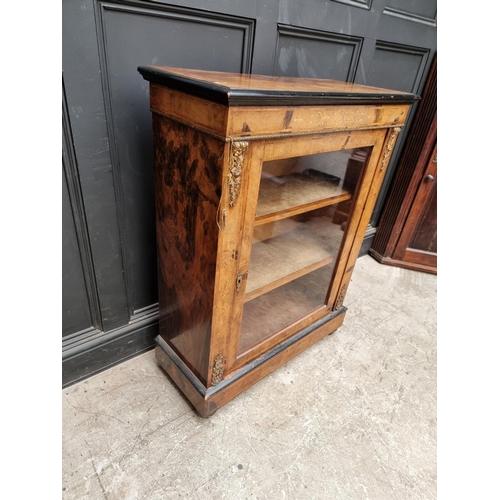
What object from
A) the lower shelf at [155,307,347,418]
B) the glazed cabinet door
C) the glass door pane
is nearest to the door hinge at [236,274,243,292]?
the glazed cabinet door

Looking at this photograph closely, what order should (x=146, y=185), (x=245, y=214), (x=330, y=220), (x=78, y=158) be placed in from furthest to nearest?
(x=330, y=220)
(x=146, y=185)
(x=78, y=158)
(x=245, y=214)

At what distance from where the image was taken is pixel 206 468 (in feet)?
3.15

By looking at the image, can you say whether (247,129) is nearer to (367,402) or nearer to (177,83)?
(177,83)

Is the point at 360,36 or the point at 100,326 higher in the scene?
the point at 360,36

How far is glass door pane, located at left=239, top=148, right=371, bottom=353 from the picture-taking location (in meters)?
0.95

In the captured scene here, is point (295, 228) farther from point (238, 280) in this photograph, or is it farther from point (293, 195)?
point (238, 280)

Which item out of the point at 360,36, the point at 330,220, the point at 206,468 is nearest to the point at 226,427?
the point at 206,468

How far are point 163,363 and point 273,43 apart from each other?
116 centimetres

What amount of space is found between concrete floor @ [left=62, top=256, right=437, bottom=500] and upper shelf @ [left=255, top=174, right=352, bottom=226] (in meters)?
0.66

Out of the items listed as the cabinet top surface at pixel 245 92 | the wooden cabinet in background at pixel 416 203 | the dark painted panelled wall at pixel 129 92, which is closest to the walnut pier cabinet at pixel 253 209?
the cabinet top surface at pixel 245 92

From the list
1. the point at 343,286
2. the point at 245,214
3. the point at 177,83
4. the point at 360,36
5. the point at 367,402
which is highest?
the point at 360,36

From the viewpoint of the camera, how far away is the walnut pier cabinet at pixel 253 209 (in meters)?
0.69

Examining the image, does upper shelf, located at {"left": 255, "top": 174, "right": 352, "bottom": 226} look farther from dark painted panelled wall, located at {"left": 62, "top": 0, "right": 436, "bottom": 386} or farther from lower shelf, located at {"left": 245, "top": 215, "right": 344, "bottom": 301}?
dark painted panelled wall, located at {"left": 62, "top": 0, "right": 436, "bottom": 386}

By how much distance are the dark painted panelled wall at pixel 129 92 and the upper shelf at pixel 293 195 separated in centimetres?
40
